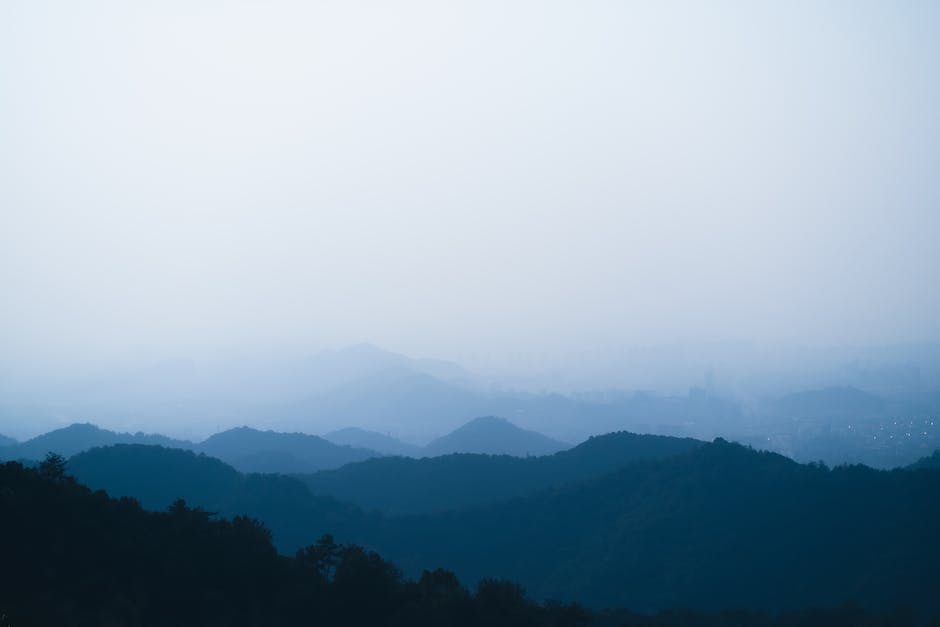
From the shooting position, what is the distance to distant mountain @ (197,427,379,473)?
Result: 9425 cm

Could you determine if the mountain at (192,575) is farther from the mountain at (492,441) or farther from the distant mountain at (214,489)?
the mountain at (492,441)

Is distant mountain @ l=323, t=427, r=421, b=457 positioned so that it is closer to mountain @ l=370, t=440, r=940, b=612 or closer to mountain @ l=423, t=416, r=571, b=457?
mountain @ l=423, t=416, r=571, b=457

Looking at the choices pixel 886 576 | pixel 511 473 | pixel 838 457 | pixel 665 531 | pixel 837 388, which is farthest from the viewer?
pixel 837 388

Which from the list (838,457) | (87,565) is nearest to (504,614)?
(87,565)

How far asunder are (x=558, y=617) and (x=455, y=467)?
49.1m

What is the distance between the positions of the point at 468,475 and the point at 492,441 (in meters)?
50.7

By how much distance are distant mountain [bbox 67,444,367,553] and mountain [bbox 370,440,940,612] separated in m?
5.02

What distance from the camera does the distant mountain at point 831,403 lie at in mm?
144875

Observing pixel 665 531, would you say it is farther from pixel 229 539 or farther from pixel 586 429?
pixel 586 429

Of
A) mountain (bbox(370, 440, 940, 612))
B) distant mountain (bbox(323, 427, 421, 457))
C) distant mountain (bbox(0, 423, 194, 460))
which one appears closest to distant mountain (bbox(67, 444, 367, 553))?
mountain (bbox(370, 440, 940, 612))

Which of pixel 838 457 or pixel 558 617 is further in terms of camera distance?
pixel 838 457

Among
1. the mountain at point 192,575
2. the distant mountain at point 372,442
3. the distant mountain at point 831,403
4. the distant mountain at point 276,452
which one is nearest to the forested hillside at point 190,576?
the mountain at point 192,575

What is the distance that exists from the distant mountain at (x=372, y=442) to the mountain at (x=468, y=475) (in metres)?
54.4

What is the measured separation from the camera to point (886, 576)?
134 feet
